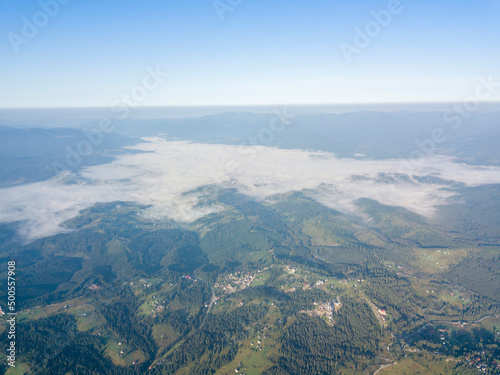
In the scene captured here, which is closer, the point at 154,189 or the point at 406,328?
the point at 406,328

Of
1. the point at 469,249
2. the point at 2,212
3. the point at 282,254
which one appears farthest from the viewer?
the point at 2,212

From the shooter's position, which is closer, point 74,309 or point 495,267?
point 74,309

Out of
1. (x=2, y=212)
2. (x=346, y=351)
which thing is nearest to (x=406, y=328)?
Answer: (x=346, y=351)

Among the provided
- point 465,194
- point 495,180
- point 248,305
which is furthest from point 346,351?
point 495,180

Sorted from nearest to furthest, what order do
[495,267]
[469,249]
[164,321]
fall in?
[164,321] < [495,267] < [469,249]

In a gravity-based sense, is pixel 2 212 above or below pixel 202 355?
above

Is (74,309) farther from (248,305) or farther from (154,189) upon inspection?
(154,189)

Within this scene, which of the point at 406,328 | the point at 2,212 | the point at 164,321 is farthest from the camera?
the point at 2,212

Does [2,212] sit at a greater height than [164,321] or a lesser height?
greater

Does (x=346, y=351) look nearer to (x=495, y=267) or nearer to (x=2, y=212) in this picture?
(x=495, y=267)
